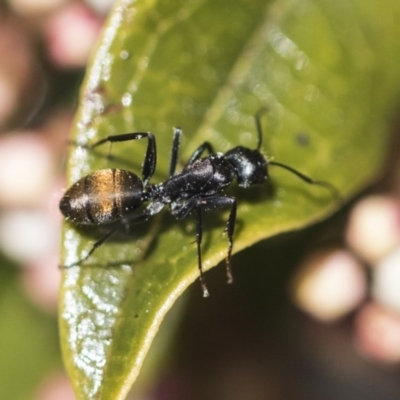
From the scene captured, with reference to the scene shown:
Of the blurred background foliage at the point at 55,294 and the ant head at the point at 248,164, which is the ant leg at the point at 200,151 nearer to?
the ant head at the point at 248,164

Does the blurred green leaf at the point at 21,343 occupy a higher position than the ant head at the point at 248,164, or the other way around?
the ant head at the point at 248,164

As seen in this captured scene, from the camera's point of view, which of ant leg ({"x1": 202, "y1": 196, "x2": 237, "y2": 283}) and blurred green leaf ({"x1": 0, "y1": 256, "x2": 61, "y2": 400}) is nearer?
ant leg ({"x1": 202, "y1": 196, "x2": 237, "y2": 283})

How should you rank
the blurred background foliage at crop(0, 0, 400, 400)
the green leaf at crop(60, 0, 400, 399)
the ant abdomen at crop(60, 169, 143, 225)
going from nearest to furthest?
1. the green leaf at crop(60, 0, 400, 399)
2. the ant abdomen at crop(60, 169, 143, 225)
3. the blurred background foliage at crop(0, 0, 400, 400)

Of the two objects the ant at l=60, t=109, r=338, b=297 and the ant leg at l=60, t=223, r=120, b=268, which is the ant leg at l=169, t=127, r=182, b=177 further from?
the ant leg at l=60, t=223, r=120, b=268

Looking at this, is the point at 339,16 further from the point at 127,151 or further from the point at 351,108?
the point at 127,151

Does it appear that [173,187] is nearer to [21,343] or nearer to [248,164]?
[248,164]

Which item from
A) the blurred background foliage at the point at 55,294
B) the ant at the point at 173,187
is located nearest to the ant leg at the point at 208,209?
the ant at the point at 173,187

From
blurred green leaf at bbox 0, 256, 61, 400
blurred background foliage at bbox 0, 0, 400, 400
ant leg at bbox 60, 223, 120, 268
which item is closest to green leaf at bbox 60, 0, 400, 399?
ant leg at bbox 60, 223, 120, 268
